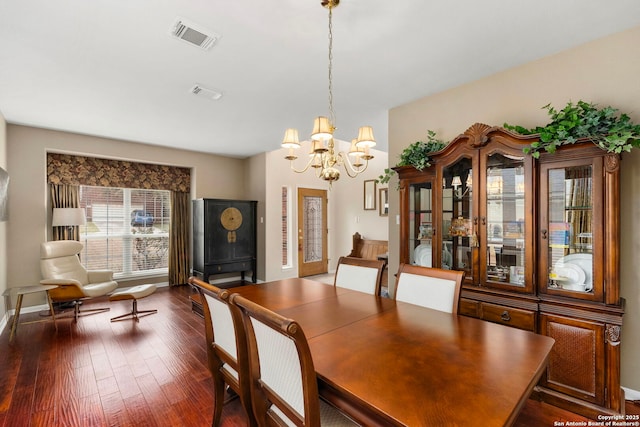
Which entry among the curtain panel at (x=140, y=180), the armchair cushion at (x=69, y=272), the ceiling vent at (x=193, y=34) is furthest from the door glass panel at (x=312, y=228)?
the ceiling vent at (x=193, y=34)

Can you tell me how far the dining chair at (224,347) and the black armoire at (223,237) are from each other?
3.63 m

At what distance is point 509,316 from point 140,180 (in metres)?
5.59

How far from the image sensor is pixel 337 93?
3.12 metres

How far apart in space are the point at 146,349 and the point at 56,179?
3.21 m

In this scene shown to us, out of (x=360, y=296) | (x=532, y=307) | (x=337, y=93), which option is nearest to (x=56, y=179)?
(x=337, y=93)

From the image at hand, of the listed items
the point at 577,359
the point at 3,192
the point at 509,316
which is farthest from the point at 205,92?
the point at 577,359

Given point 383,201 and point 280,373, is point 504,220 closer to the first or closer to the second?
point 280,373

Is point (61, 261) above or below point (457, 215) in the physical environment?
below

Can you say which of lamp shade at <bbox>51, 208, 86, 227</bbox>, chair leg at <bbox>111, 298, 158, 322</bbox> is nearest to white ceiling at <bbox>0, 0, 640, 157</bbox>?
lamp shade at <bbox>51, 208, 86, 227</bbox>

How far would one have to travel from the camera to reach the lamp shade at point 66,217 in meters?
4.20

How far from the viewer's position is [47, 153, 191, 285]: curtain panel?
454cm

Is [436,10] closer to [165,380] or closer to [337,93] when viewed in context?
[337,93]

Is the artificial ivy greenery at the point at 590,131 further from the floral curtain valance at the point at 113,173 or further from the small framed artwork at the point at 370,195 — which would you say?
the floral curtain valance at the point at 113,173

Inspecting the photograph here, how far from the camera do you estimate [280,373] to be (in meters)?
1.19
